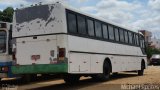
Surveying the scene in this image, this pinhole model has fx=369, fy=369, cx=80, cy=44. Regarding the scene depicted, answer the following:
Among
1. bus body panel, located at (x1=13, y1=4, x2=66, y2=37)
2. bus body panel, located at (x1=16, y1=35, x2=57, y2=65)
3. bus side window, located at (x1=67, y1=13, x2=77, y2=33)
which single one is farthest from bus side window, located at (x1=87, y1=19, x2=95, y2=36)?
bus body panel, located at (x1=16, y1=35, x2=57, y2=65)

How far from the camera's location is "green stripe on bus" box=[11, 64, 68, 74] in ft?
44.4

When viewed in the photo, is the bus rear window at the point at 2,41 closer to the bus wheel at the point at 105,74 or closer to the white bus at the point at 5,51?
the white bus at the point at 5,51

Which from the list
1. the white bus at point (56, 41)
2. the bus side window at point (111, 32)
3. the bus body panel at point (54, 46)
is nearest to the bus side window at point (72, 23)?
the white bus at point (56, 41)

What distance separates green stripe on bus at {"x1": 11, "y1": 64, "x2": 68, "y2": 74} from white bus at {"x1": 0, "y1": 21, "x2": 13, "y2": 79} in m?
1.80

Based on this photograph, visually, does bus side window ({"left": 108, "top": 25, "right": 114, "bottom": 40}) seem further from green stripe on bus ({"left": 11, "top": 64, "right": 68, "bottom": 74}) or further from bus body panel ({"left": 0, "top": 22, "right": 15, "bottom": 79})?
green stripe on bus ({"left": 11, "top": 64, "right": 68, "bottom": 74})

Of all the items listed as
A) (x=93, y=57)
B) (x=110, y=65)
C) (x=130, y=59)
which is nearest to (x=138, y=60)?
(x=130, y=59)

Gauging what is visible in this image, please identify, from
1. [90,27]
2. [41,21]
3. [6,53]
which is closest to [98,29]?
[90,27]

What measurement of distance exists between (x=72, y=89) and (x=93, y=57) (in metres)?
2.34

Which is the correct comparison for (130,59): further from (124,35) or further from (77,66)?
(77,66)

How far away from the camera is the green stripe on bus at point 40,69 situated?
13538 mm

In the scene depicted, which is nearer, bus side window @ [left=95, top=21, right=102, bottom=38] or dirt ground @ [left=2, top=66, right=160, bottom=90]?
dirt ground @ [left=2, top=66, right=160, bottom=90]

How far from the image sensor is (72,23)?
14.5 meters

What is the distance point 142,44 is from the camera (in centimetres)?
→ 2577

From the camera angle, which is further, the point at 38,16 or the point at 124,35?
the point at 124,35
